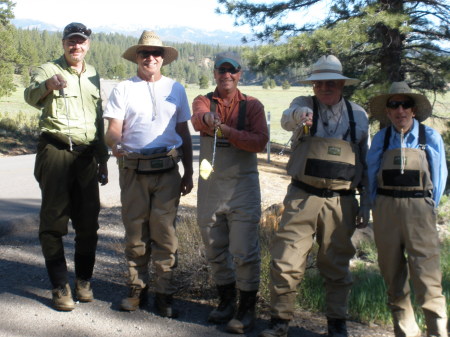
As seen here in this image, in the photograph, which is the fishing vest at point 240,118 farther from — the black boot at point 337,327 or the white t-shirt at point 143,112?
the black boot at point 337,327

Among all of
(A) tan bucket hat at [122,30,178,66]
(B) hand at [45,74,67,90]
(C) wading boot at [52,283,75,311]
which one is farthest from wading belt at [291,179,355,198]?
(C) wading boot at [52,283,75,311]

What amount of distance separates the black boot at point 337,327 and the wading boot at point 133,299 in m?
1.41

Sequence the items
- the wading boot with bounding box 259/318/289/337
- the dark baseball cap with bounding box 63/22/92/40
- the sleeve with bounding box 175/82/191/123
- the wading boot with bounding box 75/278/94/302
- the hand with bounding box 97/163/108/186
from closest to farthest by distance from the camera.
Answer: the wading boot with bounding box 259/318/289/337 → the dark baseball cap with bounding box 63/22/92/40 → the sleeve with bounding box 175/82/191/123 → the wading boot with bounding box 75/278/94/302 → the hand with bounding box 97/163/108/186

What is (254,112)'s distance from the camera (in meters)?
4.46

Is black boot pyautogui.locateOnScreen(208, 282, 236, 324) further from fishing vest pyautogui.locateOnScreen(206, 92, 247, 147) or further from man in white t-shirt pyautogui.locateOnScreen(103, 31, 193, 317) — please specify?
fishing vest pyautogui.locateOnScreen(206, 92, 247, 147)

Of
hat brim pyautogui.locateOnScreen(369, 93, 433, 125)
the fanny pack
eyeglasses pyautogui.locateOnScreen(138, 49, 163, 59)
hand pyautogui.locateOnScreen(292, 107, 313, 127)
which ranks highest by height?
eyeglasses pyautogui.locateOnScreen(138, 49, 163, 59)

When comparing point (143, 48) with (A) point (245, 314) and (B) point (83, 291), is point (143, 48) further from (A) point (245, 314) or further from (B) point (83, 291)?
(A) point (245, 314)

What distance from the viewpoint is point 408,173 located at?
399 centimetres

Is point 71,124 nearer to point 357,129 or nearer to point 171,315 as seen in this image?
point 171,315

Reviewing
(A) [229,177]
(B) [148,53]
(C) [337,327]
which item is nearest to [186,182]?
(A) [229,177]

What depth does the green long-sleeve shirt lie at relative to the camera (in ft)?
15.2

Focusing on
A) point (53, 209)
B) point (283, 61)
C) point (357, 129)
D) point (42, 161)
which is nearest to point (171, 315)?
point (53, 209)

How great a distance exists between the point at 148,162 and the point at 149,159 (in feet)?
0.07

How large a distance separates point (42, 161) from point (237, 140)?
148cm
